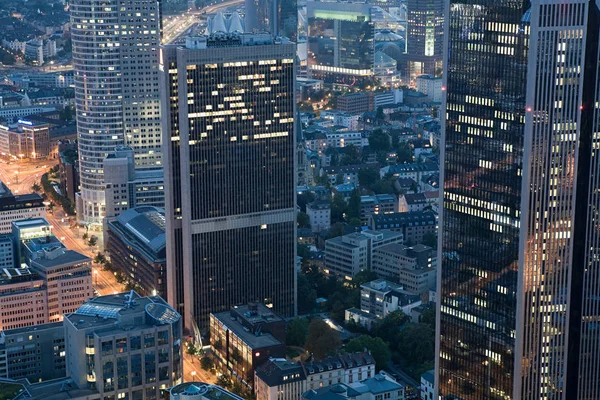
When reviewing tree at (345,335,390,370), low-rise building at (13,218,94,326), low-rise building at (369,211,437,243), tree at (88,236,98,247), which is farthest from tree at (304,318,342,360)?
tree at (88,236,98,247)

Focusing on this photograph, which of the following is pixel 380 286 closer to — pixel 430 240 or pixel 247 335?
pixel 247 335

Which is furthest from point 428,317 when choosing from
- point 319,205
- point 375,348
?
point 319,205

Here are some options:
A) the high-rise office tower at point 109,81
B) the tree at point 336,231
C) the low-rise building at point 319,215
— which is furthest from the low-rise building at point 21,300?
the low-rise building at point 319,215

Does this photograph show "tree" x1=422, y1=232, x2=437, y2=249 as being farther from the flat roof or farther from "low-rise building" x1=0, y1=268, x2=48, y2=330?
"low-rise building" x1=0, y1=268, x2=48, y2=330

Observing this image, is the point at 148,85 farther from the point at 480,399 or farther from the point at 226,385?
the point at 480,399

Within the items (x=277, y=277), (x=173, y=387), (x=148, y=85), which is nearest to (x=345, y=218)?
(x=148, y=85)

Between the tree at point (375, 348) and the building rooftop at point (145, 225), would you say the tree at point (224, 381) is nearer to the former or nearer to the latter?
the tree at point (375, 348)
